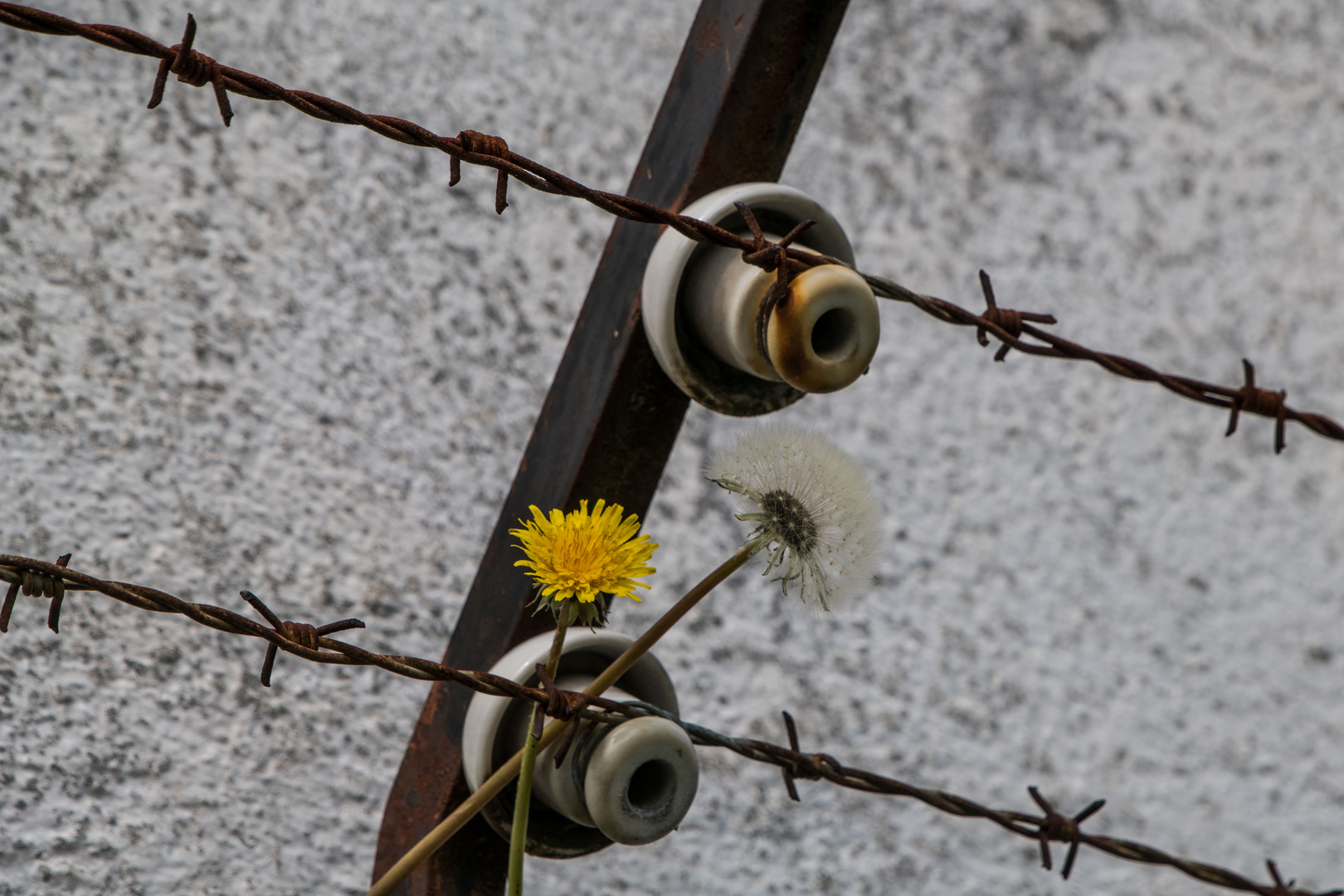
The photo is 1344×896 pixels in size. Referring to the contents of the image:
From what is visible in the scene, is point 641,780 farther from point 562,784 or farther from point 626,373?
point 626,373

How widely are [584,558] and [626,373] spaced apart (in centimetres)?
14

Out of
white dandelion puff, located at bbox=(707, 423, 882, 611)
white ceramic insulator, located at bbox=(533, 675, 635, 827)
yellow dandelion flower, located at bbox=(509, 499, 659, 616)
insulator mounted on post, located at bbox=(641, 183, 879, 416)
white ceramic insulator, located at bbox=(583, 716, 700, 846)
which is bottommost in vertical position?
white ceramic insulator, located at bbox=(533, 675, 635, 827)

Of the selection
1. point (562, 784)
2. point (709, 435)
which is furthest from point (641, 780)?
point (709, 435)

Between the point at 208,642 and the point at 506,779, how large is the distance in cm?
54

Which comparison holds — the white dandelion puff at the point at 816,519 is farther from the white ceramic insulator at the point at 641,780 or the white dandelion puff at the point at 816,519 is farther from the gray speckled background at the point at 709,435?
the gray speckled background at the point at 709,435

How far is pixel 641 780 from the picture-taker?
1.35ft

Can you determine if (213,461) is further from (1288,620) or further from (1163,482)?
(1288,620)

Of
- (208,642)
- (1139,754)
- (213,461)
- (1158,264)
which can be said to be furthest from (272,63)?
(1139,754)

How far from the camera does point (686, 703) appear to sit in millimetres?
1026

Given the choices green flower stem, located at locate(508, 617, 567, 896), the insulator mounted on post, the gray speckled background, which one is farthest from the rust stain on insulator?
the gray speckled background

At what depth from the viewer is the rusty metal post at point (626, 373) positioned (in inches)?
18.1

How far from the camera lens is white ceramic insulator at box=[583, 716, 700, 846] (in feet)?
1.26

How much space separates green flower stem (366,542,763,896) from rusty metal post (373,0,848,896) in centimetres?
6

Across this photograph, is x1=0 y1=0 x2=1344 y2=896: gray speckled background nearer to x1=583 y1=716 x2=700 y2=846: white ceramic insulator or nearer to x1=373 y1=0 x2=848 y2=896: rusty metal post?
x1=373 y1=0 x2=848 y2=896: rusty metal post
